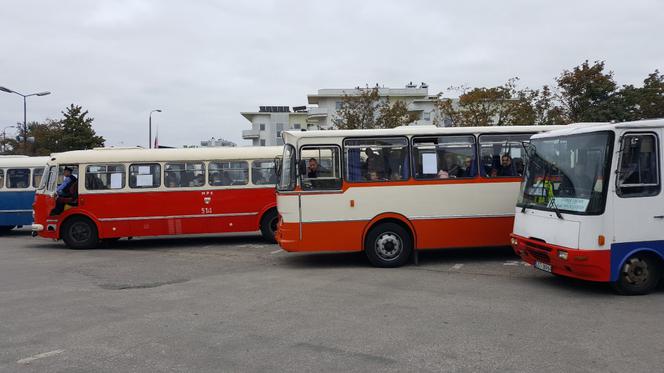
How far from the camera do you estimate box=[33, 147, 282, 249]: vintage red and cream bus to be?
15203mm

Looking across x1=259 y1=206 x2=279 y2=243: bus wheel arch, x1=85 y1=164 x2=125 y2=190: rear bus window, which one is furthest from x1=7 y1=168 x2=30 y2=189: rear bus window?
x1=259 y1=206 x2=279 y2=243: bus wheel arch

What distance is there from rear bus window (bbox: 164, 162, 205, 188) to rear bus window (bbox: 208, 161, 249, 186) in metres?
0.28

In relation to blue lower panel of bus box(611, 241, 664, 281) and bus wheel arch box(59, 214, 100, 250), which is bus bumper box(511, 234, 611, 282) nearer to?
blue lower panel of bus box(611, 241, 664, 281)

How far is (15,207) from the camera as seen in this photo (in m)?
19.7

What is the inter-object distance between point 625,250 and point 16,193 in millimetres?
19344

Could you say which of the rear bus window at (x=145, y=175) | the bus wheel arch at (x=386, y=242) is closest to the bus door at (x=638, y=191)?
the bus wheel arch at (x=386, y=242)

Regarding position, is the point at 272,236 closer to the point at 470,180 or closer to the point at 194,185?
the point at 194,185

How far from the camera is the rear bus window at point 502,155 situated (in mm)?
11508

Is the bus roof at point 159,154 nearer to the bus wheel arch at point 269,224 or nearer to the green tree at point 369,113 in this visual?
the bus wheel arch at point 269,224

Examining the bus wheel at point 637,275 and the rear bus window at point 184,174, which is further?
the rear bus window at point 184,174

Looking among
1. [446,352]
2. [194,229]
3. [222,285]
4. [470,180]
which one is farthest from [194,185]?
[446,352]

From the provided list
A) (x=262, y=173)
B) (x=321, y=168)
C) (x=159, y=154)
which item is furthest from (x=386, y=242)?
(x=159, y=154)

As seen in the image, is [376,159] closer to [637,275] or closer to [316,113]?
[637,275]

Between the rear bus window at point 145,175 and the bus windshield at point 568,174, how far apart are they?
10022 mm
